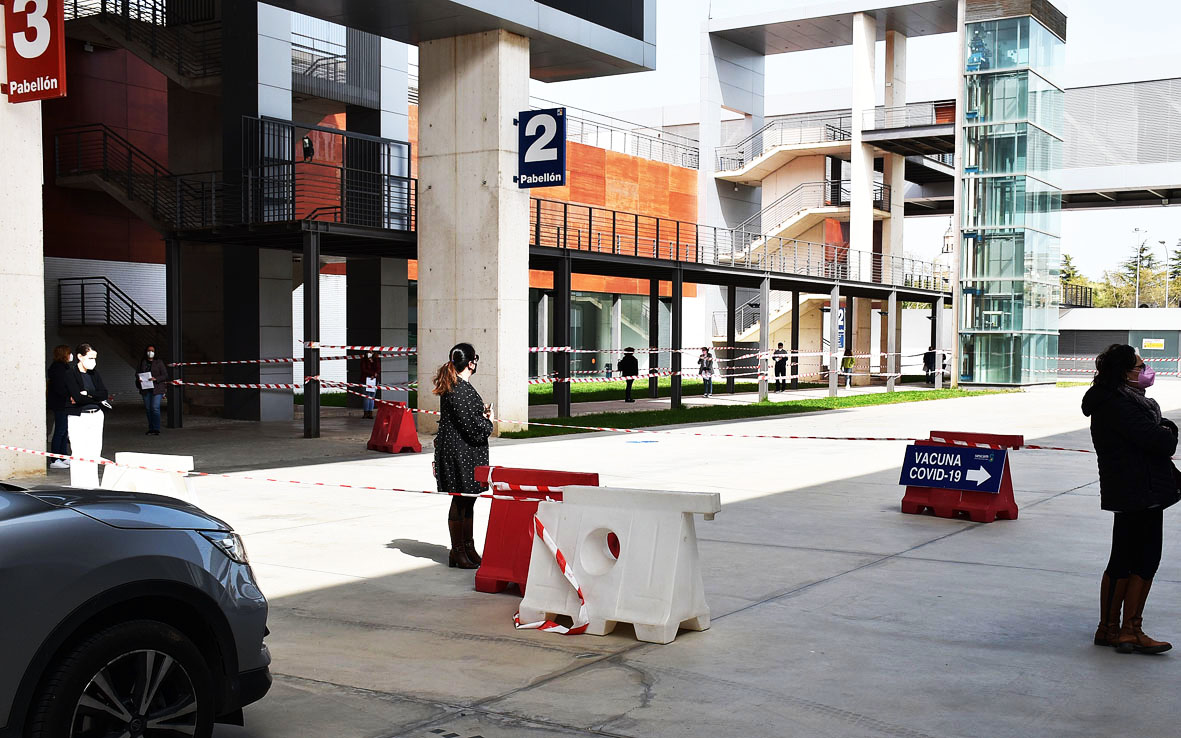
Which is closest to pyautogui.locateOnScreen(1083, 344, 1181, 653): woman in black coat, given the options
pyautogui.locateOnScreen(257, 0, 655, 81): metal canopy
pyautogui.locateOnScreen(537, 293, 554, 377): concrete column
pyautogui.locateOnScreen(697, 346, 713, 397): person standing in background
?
pyautogui.locateOnScreen(257, 0, 655, 81): metal canopy

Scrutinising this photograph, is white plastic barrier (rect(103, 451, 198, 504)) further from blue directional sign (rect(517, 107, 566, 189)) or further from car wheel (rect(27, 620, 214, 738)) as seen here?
blue directional sign (rect(517, 107, 566, 189))

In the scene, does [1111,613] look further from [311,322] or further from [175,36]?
[175,36]

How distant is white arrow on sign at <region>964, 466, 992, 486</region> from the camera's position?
476 inches

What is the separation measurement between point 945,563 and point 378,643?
507 cm

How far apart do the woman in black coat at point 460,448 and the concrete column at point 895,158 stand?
4613 centimetres

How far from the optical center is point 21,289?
15.2 meters

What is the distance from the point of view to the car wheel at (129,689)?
4160 mm

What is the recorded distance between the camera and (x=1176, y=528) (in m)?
11.5

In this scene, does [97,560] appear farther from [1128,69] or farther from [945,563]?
[1128,69]

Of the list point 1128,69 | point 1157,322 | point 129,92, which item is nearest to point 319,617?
point 129,92

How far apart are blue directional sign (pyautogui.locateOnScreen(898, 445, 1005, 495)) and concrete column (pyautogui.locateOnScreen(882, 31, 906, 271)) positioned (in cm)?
4186

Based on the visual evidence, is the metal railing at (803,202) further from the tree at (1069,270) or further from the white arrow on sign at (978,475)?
the tree at (1069,270)

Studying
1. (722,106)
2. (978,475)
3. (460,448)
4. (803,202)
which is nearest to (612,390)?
(803,202)

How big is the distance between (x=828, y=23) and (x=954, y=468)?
42.2m
